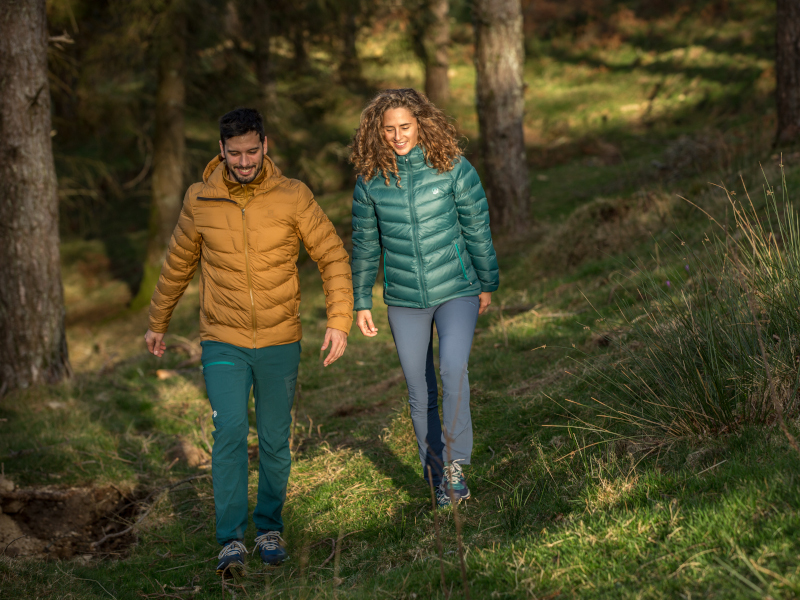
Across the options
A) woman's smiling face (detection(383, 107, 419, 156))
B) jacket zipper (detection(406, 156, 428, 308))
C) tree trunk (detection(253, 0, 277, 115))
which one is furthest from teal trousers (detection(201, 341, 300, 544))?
tree trunk (detection(253, 0, 277, 115))

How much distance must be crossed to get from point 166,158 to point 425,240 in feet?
37.4

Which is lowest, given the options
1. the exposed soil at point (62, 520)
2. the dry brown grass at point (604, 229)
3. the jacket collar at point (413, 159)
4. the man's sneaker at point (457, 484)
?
Answer: the exposed soil at point (62, 520)

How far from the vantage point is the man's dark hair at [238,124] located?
3703mm

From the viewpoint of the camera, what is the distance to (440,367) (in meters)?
3.78

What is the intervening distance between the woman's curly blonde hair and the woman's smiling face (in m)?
0.03

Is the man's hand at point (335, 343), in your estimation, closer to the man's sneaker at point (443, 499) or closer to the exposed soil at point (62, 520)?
the man's sneaker at point (443, 499)

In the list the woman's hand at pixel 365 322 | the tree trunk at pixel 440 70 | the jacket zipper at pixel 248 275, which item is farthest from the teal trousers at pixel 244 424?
the tree trunk at pixel 440 70

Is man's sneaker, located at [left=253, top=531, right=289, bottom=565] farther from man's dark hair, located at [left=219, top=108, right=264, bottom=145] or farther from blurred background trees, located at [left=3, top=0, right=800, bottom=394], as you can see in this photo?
blurred background trees, located at [left=3, top=0, right=800, bottom=394]

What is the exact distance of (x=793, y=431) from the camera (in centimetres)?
314

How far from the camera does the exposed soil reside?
14.8 feet

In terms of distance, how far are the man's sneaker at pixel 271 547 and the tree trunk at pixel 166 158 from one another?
35.4ft

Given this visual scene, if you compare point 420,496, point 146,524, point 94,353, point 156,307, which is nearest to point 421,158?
point 156,307

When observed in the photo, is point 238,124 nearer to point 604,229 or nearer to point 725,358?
point 725,358

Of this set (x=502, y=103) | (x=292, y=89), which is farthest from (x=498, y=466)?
(x=292, y=89)
